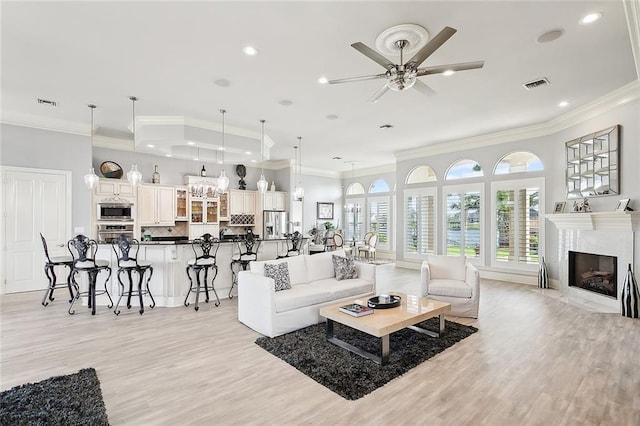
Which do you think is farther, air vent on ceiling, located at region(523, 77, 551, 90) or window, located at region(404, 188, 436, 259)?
window, located at region(404, 188, 436, 259)

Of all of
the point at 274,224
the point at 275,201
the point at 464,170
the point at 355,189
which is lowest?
the point at 274,224

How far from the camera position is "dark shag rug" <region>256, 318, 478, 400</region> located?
9.17ft

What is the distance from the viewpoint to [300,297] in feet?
13.5

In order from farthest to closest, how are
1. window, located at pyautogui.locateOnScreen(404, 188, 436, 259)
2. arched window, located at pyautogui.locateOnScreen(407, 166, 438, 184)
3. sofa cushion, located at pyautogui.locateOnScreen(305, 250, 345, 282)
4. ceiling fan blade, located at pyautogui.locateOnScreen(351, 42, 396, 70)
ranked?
arched window, located at pyautogui.locateOnScreen(407, 166, 438, 184) → window, located at pyautogui.locateOnScreen(404, 188, 436, 259) → sofa cushion, located at pyautogui.locateOnScreen(305, 250, 345, 282) → ceiling fan blade, located at pyautogui.locateOnScreen(351, 42, 396, 70)

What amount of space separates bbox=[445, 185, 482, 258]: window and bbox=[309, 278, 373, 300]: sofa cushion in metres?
3.95

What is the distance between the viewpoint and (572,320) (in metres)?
4.44

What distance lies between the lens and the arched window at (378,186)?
37.8 ft

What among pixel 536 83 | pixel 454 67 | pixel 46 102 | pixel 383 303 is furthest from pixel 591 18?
pixel 46 102

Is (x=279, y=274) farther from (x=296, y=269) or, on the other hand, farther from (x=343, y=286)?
(x=343, y=286)

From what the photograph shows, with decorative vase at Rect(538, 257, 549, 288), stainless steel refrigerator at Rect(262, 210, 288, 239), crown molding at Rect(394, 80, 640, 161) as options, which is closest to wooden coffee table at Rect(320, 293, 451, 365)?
decorative vase at Rect(538, 257, 549, 288)

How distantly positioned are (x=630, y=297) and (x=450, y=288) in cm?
260

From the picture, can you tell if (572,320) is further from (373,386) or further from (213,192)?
(213,192)

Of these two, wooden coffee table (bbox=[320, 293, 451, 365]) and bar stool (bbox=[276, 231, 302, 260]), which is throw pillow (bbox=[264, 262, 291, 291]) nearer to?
wooden coffee table (bbox=[320, 293, 451, 365])

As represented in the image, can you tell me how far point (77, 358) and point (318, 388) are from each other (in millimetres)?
2569
